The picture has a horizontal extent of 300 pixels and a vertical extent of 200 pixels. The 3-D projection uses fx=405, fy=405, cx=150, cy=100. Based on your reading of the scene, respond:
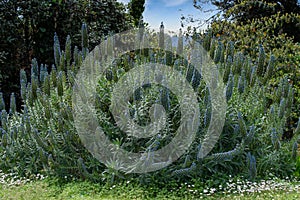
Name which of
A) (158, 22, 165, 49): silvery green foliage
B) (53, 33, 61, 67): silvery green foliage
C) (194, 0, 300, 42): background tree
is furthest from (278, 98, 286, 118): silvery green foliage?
(194, 0, 300, 42): background tree

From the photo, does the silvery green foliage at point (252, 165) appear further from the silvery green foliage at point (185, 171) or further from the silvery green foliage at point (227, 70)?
the silvery green foliage at point (227, 70)

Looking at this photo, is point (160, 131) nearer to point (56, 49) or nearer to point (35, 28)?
point (56, 49)

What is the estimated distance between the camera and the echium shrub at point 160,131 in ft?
14.8

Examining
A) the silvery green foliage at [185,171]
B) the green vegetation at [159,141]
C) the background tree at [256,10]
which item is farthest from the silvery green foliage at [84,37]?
the background tree at [256,10]

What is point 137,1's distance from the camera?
1172 centimetres

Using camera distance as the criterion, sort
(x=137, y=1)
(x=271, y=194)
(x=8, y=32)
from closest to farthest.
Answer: (x=271, y=194) → (x=8, y=32) → (x=137, y=1)

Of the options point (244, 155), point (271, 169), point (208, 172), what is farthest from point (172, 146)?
point (271, 169)

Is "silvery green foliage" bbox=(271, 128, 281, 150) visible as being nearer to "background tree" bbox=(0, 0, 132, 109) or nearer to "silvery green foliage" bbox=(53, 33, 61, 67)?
"silvery green foliage" bbox=(53, 33, 61, 67)

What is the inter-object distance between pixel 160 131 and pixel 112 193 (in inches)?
33.8

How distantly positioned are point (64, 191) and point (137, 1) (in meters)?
8.28

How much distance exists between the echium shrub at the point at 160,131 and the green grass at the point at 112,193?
0.13m

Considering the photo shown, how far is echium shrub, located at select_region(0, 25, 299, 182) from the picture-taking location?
4512 mm

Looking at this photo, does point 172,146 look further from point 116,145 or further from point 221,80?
point 221,80

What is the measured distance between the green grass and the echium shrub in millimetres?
134
